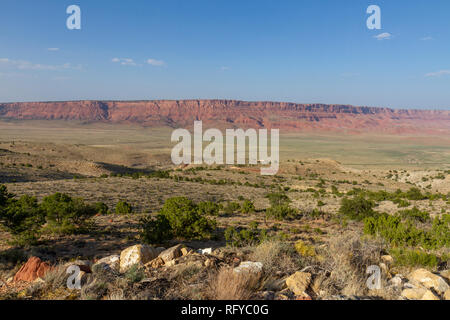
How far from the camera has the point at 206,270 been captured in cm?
525

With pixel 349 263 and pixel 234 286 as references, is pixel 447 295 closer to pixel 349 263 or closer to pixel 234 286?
pixel 349 263

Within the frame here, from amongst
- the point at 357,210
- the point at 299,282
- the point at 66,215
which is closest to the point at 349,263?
the point at 299,282

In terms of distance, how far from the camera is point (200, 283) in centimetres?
454

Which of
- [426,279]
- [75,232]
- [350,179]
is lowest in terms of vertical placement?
[350,179]

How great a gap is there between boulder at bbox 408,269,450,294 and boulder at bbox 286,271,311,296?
2.08 metres

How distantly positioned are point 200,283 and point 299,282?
1.63 m

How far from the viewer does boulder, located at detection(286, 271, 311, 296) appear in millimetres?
4461

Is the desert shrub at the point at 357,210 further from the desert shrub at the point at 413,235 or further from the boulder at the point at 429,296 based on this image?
the boulder at the point at 429,296

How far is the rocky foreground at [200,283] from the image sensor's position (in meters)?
4.19

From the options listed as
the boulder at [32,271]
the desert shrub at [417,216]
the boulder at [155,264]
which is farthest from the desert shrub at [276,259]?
the desert shrub at [417,216]
